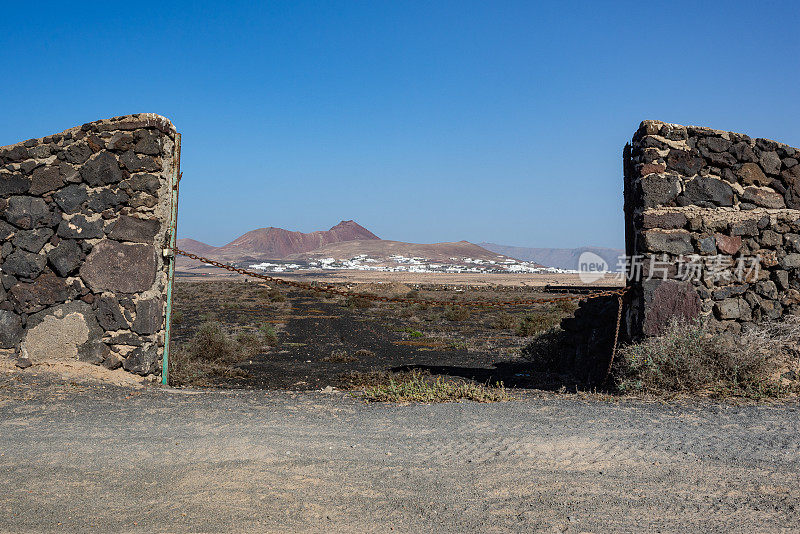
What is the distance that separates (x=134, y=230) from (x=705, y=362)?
6.47m

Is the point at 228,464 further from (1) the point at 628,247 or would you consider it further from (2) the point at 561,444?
(1) the point at 628,247

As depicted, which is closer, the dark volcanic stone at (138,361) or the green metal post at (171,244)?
the dark volcanic stone at (138,361)

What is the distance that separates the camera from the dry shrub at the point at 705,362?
6297 millimetres

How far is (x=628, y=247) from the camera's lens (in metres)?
7.85

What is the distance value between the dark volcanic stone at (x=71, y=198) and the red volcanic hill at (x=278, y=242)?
15689cm

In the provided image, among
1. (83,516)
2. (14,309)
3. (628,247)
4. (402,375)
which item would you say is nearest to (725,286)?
(628,247)

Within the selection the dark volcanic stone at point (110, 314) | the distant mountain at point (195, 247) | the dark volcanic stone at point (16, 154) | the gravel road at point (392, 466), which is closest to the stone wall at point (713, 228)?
the gravel road at point (392, 466)

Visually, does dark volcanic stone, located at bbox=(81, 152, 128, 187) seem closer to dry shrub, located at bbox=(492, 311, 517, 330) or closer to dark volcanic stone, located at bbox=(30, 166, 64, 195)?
dark volcanic stone, located at bbox=(30, 166, 64, 195)

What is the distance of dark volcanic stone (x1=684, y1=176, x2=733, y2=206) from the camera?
7266mm

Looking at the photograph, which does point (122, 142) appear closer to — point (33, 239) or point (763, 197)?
point (33, 239)

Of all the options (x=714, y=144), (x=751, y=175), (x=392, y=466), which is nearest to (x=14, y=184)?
(x=392, y=466)

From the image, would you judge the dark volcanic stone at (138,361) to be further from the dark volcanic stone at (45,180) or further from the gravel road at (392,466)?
the dark volcanic stone at (45,180)

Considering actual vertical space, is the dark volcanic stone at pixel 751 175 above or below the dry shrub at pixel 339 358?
above

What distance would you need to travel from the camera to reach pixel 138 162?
709cm
